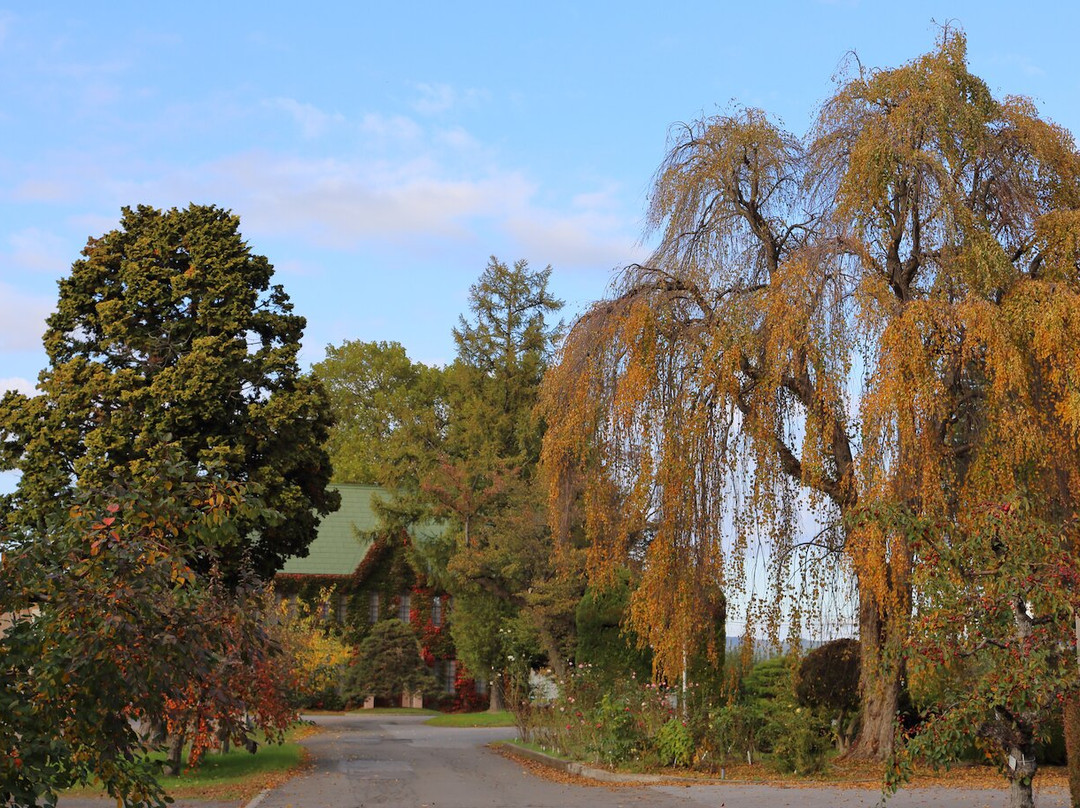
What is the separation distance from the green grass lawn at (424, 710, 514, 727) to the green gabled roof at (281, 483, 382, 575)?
30.1ft

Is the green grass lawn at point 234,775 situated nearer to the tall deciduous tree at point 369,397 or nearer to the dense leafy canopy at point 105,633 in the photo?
the dense leafy canopy at point 105,633

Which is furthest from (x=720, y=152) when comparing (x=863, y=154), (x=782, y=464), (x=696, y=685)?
(x=696, y=685)

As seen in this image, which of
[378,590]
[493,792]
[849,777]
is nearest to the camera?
[493,792]

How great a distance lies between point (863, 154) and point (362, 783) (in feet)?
39.4

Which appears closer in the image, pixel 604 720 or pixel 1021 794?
pixel 1021 794

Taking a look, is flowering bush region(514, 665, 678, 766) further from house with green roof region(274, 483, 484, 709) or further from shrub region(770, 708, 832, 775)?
house with green roof region(274, 483, 484, 709)

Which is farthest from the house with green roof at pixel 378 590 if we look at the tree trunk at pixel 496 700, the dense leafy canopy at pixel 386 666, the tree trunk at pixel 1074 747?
the tree trunk at pixel 1074 747

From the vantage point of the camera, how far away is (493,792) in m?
16.6

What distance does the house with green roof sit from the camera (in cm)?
4719

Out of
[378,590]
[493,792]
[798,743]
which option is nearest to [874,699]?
[798,743]

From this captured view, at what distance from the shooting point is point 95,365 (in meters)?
23.5

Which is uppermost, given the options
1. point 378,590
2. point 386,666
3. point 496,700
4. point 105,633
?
point 378,590

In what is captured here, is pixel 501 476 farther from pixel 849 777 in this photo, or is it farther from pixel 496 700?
pixel 849 777

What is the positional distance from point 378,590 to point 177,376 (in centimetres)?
2717
